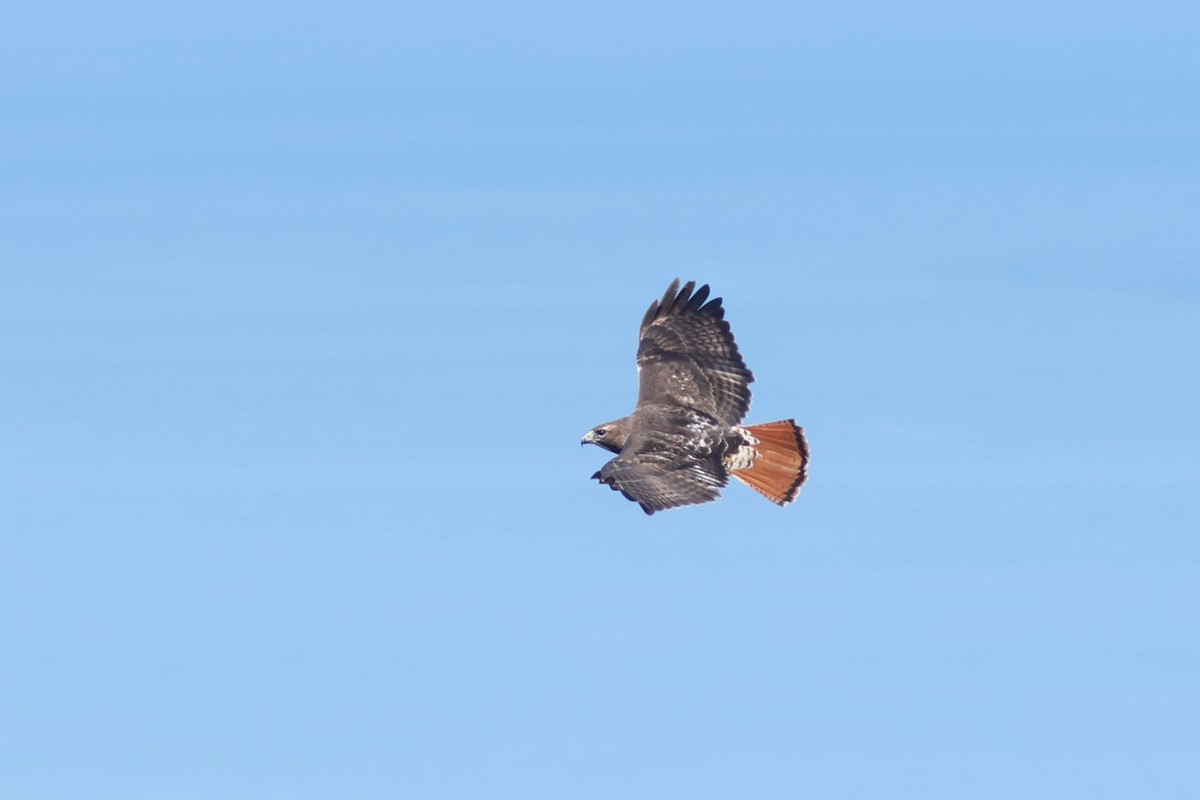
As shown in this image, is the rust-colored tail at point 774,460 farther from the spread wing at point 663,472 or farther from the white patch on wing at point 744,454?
the spread wing at point 663,472

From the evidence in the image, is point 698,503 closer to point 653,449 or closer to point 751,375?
point 653,449

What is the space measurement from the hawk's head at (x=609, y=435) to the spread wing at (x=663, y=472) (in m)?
0.34

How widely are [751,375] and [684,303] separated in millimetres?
1457

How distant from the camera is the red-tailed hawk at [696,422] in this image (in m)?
32.2

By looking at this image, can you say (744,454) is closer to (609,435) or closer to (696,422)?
(696,422)

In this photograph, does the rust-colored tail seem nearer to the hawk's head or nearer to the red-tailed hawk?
the red-tailed hawk

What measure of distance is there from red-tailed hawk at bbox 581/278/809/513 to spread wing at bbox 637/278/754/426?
15 millimetres

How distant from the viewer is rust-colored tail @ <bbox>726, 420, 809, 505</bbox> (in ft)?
109

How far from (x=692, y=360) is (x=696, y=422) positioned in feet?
4.13

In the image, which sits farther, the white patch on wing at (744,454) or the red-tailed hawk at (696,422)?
the white patch on wing at (744,454)

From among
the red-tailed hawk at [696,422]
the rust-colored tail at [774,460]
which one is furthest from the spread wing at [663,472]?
the rust-colored tail at [774,460]

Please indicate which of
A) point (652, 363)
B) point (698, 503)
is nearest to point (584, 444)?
point (652, 363)

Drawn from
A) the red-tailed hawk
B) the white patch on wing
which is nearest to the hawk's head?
the red-tailed hawk

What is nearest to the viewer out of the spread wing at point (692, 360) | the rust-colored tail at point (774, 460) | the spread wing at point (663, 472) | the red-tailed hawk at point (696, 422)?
the spread wing at point (663, 472)
